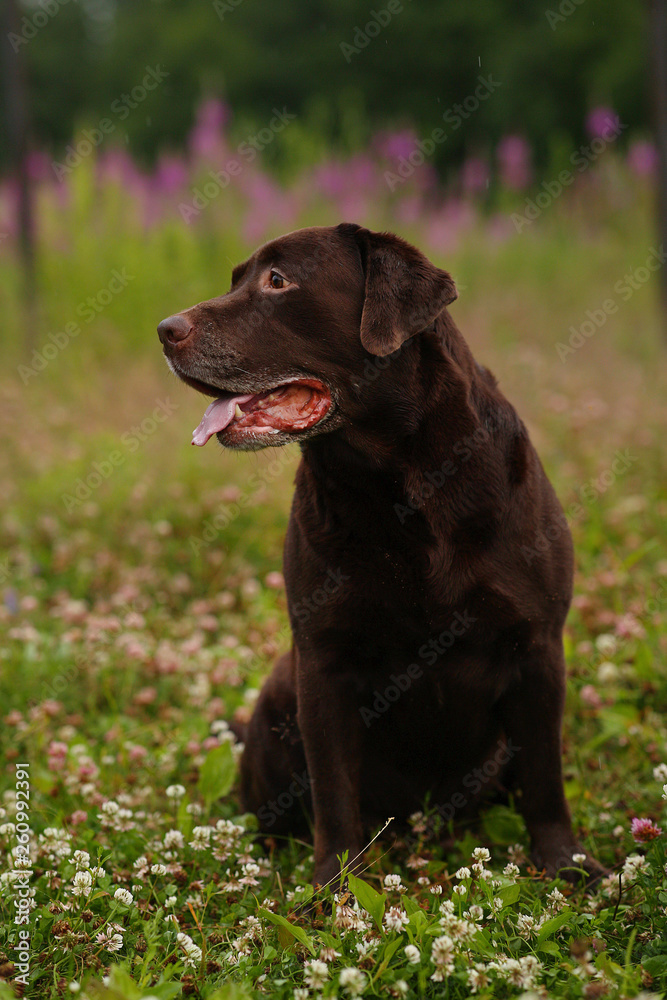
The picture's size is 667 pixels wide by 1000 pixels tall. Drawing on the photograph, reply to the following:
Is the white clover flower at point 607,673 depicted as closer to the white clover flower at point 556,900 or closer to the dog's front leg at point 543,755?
the dog's front leg at point 543,755

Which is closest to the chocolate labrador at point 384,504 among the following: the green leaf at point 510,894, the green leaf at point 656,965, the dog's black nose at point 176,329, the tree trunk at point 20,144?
the dog's black nose at point 176,329

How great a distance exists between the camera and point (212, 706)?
11.9 ft

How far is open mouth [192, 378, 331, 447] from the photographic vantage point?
7.83 feet

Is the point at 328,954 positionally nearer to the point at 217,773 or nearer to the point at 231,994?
the point at 231,994

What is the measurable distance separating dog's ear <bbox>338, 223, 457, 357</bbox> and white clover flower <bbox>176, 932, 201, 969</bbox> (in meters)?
1.35

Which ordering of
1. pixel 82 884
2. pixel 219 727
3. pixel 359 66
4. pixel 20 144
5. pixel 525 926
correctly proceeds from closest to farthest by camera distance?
pixel 525 926 < pixel 82 884 < pixel 219 727 < pixel 20 144 < pixel 359 66

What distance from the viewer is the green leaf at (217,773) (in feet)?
10.1

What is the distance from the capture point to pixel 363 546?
7.73 feet

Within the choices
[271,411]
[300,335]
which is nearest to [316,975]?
[271,411]

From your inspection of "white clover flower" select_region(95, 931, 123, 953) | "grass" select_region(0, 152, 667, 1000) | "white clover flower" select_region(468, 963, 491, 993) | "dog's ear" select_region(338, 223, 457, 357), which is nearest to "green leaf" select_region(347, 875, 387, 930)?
"grass" select_region(0, 152, 667, 1000)

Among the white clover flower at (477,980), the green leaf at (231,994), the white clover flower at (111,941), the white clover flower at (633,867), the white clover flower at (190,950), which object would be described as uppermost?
the white clover flower at (111,941)

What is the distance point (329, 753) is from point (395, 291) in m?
1.16

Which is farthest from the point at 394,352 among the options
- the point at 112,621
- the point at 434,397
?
the point at 112,621

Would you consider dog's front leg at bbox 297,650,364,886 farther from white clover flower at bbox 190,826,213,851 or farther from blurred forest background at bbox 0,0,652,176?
blurred forest background at bbox 0,0,652,176
